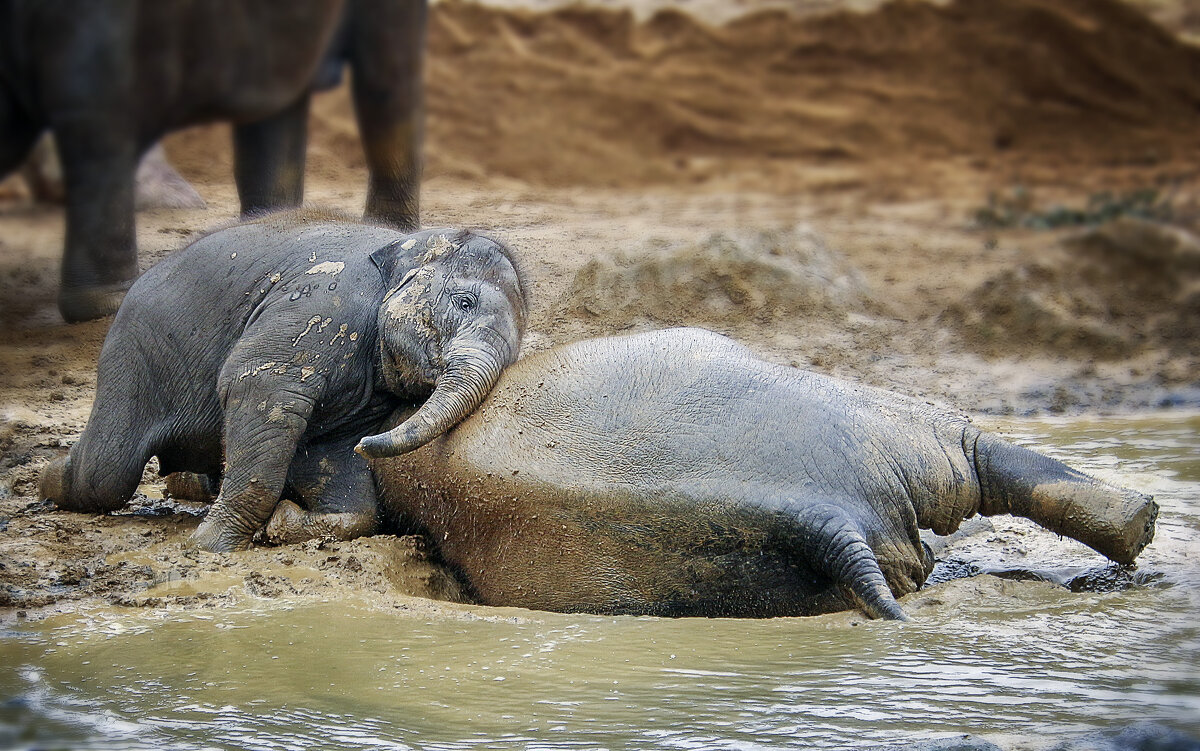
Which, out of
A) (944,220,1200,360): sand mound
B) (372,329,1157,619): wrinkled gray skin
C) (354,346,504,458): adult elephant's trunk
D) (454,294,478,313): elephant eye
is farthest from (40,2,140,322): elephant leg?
(944,220,1200,360): sand mound

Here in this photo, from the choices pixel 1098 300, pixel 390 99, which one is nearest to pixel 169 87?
pixel 390 99

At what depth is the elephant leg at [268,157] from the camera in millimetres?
6988

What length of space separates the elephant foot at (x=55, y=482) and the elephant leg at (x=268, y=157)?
9.67 feet

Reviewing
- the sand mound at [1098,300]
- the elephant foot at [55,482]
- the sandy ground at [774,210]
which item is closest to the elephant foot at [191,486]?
the sandy ground at [774,210]

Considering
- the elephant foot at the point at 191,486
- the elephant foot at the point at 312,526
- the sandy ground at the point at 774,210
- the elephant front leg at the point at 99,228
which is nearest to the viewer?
the elephant foot at the point at 312,526

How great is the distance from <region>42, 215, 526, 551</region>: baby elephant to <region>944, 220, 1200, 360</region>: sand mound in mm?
4445

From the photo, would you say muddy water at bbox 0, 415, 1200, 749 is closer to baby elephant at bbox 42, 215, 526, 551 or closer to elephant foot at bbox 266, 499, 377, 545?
elephant foot at bbox 266, 499, 377, 545

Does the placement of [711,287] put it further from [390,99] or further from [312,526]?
[312,526]

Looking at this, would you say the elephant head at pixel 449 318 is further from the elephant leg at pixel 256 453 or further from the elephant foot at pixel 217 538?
the elephant foot at pixel 217 538

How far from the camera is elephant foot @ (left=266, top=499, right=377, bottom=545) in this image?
3.66 metres

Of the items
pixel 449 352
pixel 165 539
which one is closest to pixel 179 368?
pixel 165 539

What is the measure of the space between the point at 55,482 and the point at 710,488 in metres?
2.33

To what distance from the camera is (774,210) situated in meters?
11.5

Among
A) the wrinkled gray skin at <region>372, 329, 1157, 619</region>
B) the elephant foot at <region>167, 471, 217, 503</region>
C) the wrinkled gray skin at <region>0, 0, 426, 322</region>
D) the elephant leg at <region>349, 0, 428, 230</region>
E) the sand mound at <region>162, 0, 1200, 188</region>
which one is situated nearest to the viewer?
the wrinkled gray skin at <region>372, 329, 1157, 619</region>
